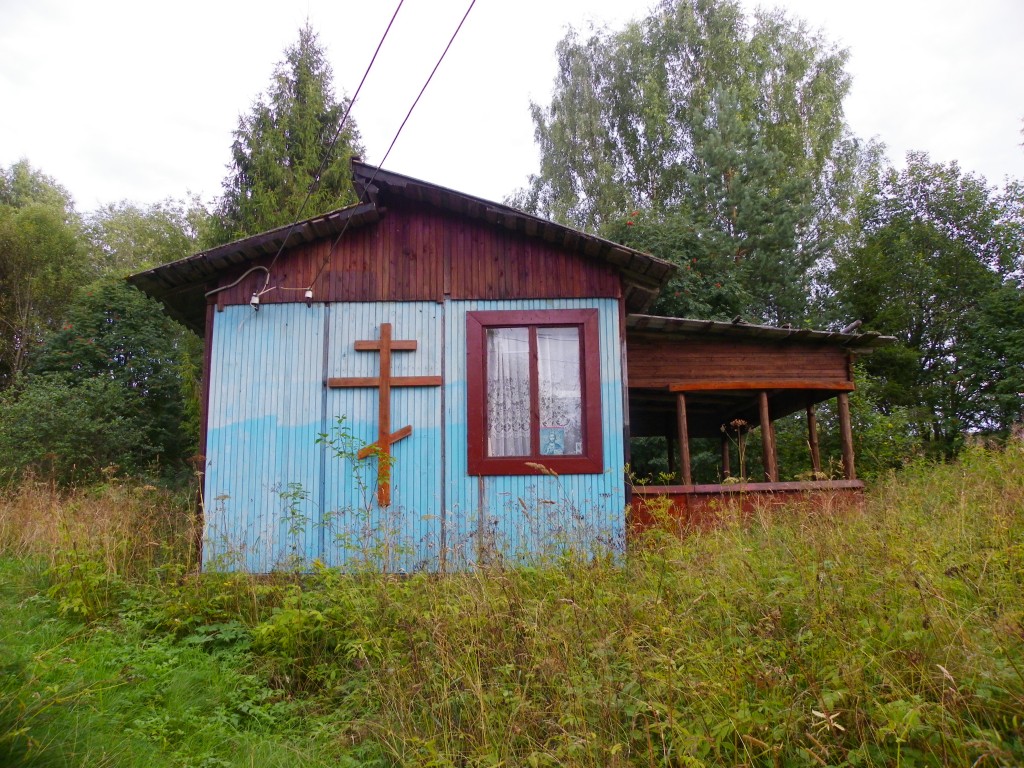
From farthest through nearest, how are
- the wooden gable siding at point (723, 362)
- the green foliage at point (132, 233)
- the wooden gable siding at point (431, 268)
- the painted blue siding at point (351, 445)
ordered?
the green foliage at point (132, 233)
the wooden gable siding at point (723, 362)
the wooden gable siding at point (431, 268)
the painted blue siding at point (351, 445)

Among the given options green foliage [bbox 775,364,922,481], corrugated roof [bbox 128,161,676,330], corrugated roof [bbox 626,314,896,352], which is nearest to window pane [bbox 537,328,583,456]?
corrugated roof [bbox 128,161,676,330]

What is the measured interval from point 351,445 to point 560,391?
2301mm

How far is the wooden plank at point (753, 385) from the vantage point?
10102 mm

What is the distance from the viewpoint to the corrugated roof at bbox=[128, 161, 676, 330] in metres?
8.02

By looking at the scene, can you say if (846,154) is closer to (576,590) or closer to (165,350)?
(165,350)

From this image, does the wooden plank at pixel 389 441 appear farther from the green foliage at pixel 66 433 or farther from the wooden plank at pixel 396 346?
the green foliage at pixel 66 433

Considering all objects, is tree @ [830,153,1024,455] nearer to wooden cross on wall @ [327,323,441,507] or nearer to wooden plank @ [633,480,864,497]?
wooden plank @ [633,480,864,497]

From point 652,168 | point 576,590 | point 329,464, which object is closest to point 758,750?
point 576,590

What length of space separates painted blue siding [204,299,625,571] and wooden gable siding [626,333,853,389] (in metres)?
2.11

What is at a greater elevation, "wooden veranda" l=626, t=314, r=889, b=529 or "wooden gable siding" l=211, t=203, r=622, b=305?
"wooden gable siding" l=211, t=203, r=622, b=305

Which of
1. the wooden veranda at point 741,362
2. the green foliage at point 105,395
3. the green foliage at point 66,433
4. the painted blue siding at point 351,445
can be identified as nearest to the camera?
the painted blue siding at point 351,445

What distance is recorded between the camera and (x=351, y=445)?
7.98m

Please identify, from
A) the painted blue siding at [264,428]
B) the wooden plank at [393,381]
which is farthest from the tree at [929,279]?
the painted blue siding at [264,428]

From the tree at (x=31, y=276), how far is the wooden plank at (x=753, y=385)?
77.2 ft
